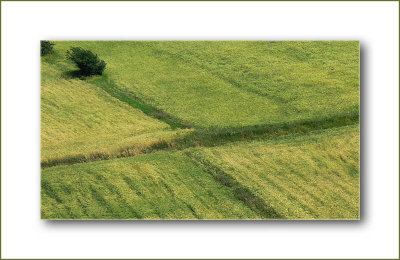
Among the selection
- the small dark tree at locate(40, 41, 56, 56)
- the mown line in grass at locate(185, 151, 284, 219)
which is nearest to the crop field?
the mown line in grass at locate(185, 151, 284, 219)

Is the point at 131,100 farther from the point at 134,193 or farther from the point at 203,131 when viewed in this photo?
the point at 134,193

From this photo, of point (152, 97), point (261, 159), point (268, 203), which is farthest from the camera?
point (152, 97)

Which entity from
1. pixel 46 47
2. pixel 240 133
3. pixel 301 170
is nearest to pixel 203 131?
pixel 240 133

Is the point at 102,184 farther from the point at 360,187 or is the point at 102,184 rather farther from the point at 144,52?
the point at 360,187

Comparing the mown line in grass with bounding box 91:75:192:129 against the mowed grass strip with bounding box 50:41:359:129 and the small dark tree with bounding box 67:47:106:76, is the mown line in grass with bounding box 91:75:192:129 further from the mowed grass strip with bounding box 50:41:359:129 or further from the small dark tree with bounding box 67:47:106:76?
the small dark tree with bounding box 67:47:106:76

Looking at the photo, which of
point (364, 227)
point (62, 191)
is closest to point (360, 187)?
point (364, 227)

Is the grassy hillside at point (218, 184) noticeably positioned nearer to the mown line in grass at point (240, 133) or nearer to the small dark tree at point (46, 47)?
the mown line in grass at point (240, 133)
